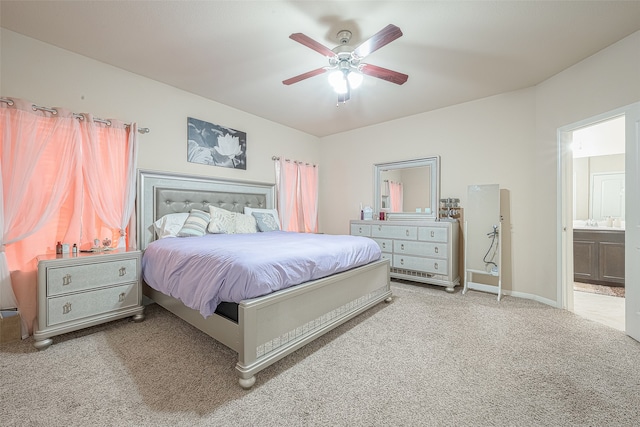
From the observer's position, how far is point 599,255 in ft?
13.0

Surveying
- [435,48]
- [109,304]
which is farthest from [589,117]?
[109,304]

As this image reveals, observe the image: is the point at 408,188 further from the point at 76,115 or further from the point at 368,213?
the point at 76,115

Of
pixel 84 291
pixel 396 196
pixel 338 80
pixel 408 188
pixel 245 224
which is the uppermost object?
pixel 338 80

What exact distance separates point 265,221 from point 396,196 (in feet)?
7.63

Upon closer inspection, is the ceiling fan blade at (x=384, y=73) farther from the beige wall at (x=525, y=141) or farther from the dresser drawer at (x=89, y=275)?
the dresser drawer at (x=89, y=275)

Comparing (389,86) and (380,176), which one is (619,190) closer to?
(380,176)

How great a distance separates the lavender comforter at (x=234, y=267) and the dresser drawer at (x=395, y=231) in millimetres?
1501

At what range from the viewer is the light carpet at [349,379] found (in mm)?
1442

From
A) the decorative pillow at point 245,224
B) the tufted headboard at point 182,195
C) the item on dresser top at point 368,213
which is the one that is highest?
the tufted headboard at point 182,195

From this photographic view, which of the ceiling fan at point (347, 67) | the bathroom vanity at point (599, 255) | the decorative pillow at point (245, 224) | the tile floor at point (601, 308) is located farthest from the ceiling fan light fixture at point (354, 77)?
the bathroom vanity at point (599, 255)

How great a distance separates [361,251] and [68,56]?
3613mm

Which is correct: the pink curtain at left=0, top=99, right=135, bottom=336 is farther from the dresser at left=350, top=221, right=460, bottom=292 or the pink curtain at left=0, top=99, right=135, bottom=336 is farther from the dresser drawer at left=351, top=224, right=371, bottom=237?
the dresser at left=350, top=221, right=460, bottom=292

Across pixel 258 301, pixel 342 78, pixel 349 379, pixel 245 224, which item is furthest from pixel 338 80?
pixel 349 379

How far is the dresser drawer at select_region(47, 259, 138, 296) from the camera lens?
86.0 inches
